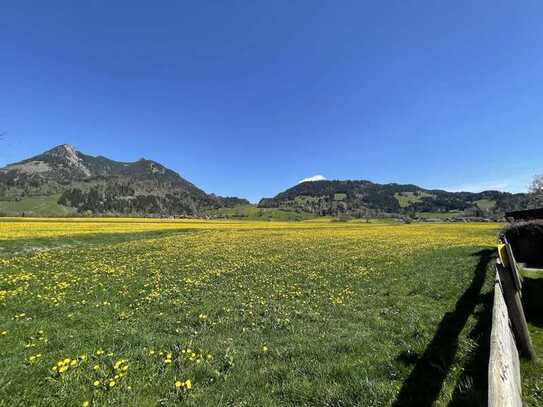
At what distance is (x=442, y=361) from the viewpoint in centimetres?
774

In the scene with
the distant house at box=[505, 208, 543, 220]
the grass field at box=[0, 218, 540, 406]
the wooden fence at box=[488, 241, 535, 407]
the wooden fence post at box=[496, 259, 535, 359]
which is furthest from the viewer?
the distant house at box=[505, 208, 543, 220]

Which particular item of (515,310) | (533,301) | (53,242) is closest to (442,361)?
(515,310)

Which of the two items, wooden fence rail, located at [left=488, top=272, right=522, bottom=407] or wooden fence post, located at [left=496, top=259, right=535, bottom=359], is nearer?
wooden fence rail, located at [left=488, top=272, right=522, bottom=407]

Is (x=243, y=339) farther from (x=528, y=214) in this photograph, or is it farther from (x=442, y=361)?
(x=528, y=214)

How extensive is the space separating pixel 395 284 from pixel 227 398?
43.4 feet

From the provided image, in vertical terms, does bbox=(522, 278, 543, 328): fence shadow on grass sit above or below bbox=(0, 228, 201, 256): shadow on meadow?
below

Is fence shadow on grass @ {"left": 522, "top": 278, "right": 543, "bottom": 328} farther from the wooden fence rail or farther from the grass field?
the wooden fence rail

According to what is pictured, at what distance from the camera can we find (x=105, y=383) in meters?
6.99

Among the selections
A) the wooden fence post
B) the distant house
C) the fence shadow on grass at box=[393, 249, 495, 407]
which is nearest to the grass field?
the fence shadow on grass at box=[393, 249, 495, 407]

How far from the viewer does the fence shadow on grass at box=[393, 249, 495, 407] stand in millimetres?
6320

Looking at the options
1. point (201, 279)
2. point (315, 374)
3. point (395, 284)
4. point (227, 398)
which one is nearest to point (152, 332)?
point (227, 398)

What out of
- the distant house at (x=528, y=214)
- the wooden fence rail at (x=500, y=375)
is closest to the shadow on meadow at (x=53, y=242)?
the wooden fence rail at (x=500, y=375)

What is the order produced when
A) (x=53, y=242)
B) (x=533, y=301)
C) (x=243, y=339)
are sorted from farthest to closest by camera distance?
(x=53, y=242), (x=533, y=301), (x=243, y=339)

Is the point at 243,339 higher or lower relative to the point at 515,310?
lower
